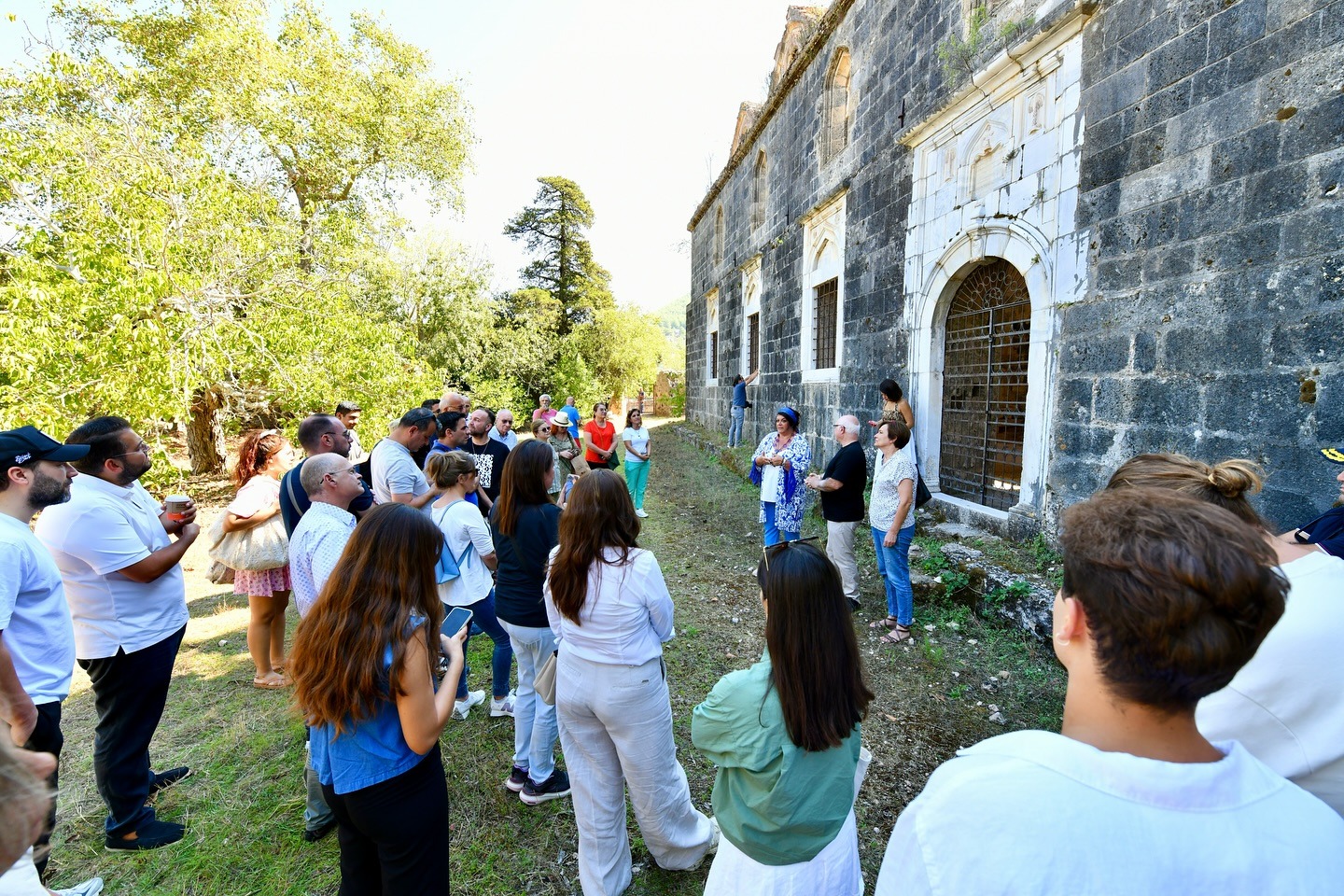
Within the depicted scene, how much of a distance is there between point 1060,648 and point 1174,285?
14.0ft

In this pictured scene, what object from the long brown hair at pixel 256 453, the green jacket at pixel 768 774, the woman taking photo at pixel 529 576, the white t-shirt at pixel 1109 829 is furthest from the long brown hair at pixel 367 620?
the long brown hair at pixel 256 453

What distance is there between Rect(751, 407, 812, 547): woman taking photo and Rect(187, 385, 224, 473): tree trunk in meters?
8.55

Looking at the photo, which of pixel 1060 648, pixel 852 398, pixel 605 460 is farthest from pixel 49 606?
pixel 852 398

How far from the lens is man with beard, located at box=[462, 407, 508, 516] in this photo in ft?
17.2

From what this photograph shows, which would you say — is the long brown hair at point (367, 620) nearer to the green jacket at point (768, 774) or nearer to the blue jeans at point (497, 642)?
the green jacket at point (768, 774)

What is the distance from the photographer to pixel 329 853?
2604mm

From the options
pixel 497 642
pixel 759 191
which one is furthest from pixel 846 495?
pixel 759 191

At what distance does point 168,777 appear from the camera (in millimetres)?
3031

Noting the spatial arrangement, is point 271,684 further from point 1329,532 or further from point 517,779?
point 1329,532

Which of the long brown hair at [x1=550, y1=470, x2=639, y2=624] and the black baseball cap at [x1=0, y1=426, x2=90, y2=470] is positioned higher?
the black baseball cap at [x1=0, y1=426, x2=90, y2=470]

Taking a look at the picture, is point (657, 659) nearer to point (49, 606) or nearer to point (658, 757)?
point (658, 757)

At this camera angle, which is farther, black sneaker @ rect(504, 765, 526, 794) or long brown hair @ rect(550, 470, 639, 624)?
black sneaker @ rect(504, 765, 526, 794)

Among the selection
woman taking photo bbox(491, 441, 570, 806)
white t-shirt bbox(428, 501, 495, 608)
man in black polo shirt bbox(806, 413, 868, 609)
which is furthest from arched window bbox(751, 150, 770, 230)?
woman taking photo bbox(491, 441, 570, 806)

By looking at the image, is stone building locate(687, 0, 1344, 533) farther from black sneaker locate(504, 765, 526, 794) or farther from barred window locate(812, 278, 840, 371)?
black sneaker locate(504, 765, 526, 794)
